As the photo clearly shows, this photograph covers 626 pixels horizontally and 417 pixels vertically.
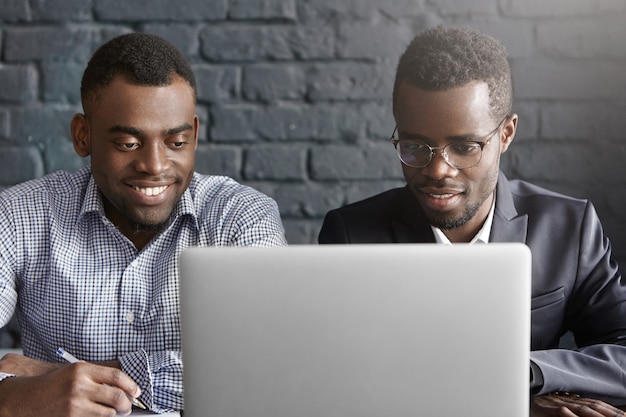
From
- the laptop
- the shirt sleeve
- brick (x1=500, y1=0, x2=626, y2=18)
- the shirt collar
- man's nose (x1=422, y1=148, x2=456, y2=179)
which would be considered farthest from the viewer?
brick (x1=500, y1=0, x2=626, y2=18)

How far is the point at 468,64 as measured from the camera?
167cm

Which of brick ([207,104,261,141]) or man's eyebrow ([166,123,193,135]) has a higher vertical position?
man's eyebrow ([166,123,193,135])

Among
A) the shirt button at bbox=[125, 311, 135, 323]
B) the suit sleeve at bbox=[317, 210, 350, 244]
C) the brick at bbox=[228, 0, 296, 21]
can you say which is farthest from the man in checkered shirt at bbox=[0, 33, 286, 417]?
the brick at bbox=[228, 0, 296, 21]

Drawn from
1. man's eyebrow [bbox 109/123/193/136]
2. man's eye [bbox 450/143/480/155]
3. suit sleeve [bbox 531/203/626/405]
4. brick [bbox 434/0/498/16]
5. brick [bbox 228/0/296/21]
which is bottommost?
suit sleeve [bbox 531/203/626/405]

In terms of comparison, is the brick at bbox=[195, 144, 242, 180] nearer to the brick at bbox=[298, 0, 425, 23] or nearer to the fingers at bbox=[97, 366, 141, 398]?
the brick at bbox=[298, 0, 425, 23]

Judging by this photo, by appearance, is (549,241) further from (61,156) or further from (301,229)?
(61,156)

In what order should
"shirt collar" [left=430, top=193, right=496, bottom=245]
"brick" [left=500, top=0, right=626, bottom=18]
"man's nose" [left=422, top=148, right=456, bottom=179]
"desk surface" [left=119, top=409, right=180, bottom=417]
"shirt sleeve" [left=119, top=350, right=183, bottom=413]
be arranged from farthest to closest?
"brick" [left=500, top=0, right=626, bottom=18] < "shirt collar" [left=430, top=193, right=496, bottom=245] < "man's nose" [left=422, top=148, right=456, bottom=179] < "shirt sleeve" [left=119, top=350, right=183, bottom=413] < "desk surface" [left=119, top=409, right=180, bottom=417]

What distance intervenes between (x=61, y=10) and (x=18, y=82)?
0.22 m

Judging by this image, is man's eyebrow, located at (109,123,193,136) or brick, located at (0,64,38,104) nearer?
man's eyebrow, located at (109,123,193,136)

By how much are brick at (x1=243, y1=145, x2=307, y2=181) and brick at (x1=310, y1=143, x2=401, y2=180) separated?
4 centimetres

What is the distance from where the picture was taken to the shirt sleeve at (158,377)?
1.44 metres

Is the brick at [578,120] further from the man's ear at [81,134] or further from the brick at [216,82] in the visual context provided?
the man's ear at [81,134]

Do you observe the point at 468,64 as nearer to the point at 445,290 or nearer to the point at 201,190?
the point at 201,190

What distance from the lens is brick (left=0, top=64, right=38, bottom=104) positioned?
6.88ft
